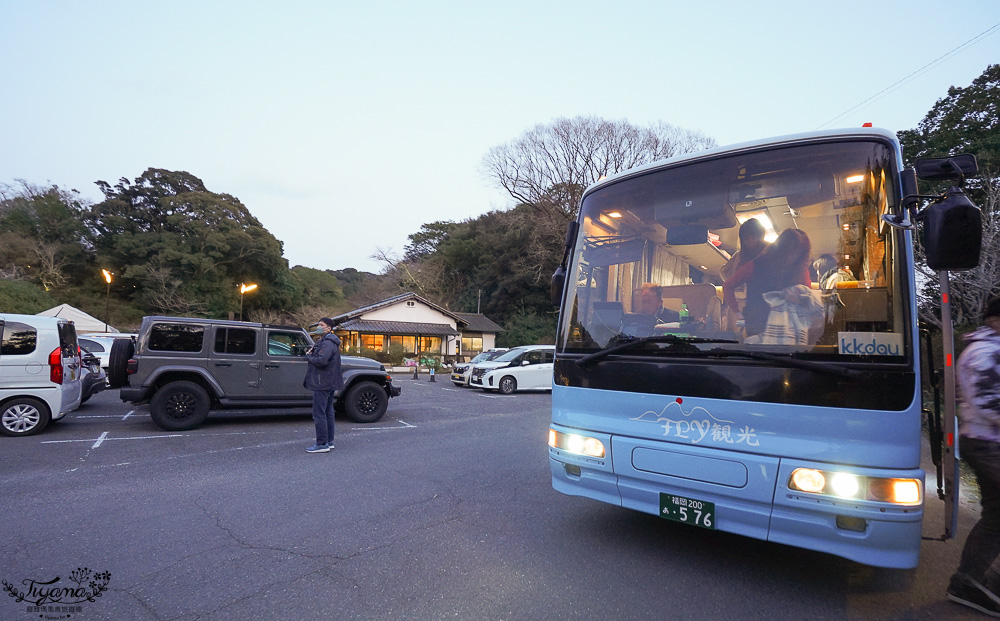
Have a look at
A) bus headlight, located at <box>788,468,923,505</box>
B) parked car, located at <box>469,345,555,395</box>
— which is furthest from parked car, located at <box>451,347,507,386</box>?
bus headlight, located at <box>788,468,923,505</box>

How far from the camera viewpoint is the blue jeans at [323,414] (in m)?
7.12

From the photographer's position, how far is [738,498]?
3104mm

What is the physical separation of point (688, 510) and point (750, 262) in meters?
1.67

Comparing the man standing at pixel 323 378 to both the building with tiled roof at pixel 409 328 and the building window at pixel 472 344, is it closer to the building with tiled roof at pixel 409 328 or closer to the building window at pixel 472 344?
the building with tiled roof at pixel 409 328

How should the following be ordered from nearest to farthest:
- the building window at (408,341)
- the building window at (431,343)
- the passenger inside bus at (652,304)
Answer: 1. the passenger inside bus at (652,304)
2. the building window at (408,341)
3. the building window at (431,343)

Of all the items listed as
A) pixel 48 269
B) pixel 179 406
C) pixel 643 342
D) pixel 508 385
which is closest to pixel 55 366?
pixel 179 406

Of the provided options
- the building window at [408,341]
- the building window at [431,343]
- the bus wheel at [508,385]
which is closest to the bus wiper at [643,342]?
the bus wheel at [508,385]

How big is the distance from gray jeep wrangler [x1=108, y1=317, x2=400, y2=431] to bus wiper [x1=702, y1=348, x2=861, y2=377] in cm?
807

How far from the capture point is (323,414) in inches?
286

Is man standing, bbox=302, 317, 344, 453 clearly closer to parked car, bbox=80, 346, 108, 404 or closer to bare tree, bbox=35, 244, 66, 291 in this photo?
parked car, bbox=80, 346, 108, 404

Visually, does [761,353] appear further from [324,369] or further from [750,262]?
[324,369]

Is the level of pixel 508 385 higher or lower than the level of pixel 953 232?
lower

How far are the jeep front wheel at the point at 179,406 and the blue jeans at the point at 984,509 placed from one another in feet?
32.1

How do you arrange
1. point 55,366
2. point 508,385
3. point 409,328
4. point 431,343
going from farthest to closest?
1. point 431,343
2. point 409,328
3. point 508,385
4. point 55,366
